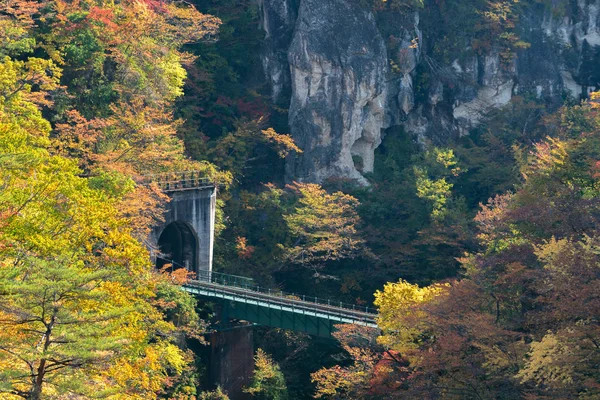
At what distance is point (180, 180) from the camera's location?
127ft

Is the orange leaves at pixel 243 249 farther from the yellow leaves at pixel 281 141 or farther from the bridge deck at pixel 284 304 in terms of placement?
the yellow leaves at pixel 281 141

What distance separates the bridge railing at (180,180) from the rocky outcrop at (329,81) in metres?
7.59

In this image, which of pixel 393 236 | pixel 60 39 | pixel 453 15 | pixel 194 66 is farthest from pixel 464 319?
pixel 453 15

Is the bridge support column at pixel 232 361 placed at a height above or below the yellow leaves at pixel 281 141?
below

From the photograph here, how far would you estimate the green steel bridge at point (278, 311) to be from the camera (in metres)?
34.3

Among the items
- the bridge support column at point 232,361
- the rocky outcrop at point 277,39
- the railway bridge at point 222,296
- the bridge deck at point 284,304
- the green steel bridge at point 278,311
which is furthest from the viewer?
the rocky outcrop at point 277,39

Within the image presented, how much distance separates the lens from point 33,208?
71.6ft

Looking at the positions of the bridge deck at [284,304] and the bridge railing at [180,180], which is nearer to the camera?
the bridge deck at [284,304]

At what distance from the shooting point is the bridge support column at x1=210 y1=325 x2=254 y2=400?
3622cm

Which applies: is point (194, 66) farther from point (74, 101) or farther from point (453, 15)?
point (453, 15)

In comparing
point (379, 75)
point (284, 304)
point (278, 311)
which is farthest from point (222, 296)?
point (379, 75)

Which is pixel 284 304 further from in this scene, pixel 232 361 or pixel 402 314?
pixel 402 314

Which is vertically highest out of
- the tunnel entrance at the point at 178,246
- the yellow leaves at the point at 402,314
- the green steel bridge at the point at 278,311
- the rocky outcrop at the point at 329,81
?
the rocky outcrop at the point at 329,81

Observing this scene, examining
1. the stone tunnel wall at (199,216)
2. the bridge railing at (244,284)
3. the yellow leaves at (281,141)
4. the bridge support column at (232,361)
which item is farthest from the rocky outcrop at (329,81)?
the bridge support column at (232,361)
